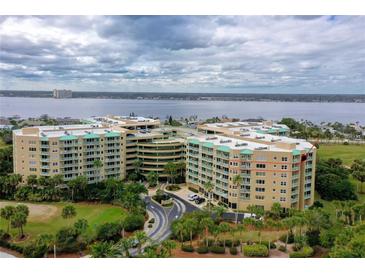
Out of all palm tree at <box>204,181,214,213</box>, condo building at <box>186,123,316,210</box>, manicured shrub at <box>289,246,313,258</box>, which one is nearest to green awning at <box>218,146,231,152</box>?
condo building at <box>186,123,316,210</box>

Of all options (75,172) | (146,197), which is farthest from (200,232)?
(75,172)

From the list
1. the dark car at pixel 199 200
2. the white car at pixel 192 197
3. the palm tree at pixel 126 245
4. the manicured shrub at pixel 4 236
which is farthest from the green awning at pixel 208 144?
the manicured shrub at pixel 4 236

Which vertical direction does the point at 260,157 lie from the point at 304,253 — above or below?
above

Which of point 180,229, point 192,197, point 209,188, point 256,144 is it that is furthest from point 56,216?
point 256,144

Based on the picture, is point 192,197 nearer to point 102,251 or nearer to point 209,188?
point 209,188

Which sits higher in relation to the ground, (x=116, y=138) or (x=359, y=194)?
(x=116, y=138)

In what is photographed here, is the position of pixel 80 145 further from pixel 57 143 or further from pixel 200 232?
pixel 200 232
